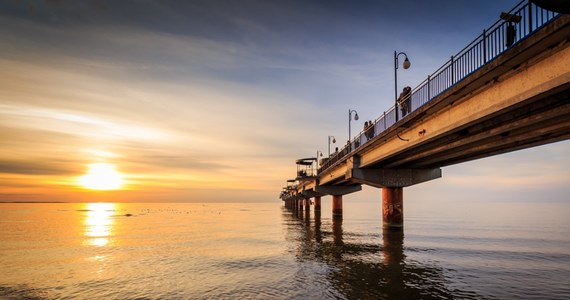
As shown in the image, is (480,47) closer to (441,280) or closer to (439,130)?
(439,130)

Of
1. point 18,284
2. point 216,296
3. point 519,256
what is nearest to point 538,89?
point 216,296

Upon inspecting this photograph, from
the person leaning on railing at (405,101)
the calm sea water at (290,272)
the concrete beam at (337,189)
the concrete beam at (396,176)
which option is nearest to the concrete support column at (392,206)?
the concrete beam at (396,176)

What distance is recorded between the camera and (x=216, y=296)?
13.8 meters

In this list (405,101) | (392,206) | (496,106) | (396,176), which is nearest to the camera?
(496,106)

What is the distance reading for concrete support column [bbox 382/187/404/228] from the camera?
40.3m

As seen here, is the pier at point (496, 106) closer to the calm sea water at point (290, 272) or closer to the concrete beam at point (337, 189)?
the calm sea water at point (290, 272)

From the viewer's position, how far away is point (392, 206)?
134ft

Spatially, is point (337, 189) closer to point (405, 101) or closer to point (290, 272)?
point (405, 101)

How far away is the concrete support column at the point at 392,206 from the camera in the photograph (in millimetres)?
40344

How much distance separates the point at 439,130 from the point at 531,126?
14.7 ft

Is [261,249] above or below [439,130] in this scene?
below

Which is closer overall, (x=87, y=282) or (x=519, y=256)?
→ (x=87, y=282)

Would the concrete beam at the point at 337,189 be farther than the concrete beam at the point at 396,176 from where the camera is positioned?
Yes

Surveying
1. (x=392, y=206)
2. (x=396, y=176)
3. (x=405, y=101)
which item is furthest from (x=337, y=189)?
(x=405, y=101)
